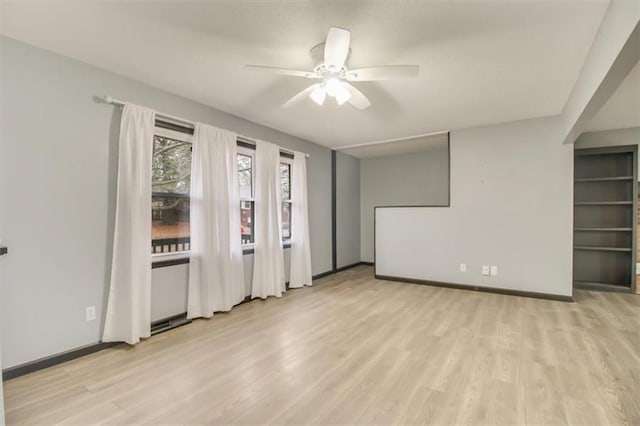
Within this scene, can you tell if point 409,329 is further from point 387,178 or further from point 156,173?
point 387,178

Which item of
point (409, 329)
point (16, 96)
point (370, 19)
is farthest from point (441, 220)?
point (16, 96)

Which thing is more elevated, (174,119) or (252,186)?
(174,119)

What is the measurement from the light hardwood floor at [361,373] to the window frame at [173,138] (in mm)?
741

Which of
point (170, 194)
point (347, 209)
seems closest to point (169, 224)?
point (170, 194)

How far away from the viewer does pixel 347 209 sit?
628 centimetres

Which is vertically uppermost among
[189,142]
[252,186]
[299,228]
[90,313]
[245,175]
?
[189,142]

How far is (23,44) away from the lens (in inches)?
87.1

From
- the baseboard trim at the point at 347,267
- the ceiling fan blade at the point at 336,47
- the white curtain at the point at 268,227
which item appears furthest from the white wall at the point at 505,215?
the ceiling fan blade at the point at 336,47

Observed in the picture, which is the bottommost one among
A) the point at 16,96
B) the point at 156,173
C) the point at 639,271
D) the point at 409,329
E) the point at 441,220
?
the point at 409,329

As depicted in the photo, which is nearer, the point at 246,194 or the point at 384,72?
the point at 384,72

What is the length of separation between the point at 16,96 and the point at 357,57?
2553mm

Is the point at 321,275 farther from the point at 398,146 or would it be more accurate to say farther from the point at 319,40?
the point at 319,40

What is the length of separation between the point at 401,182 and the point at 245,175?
3.58 metres

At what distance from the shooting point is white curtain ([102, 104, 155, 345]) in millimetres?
2613
